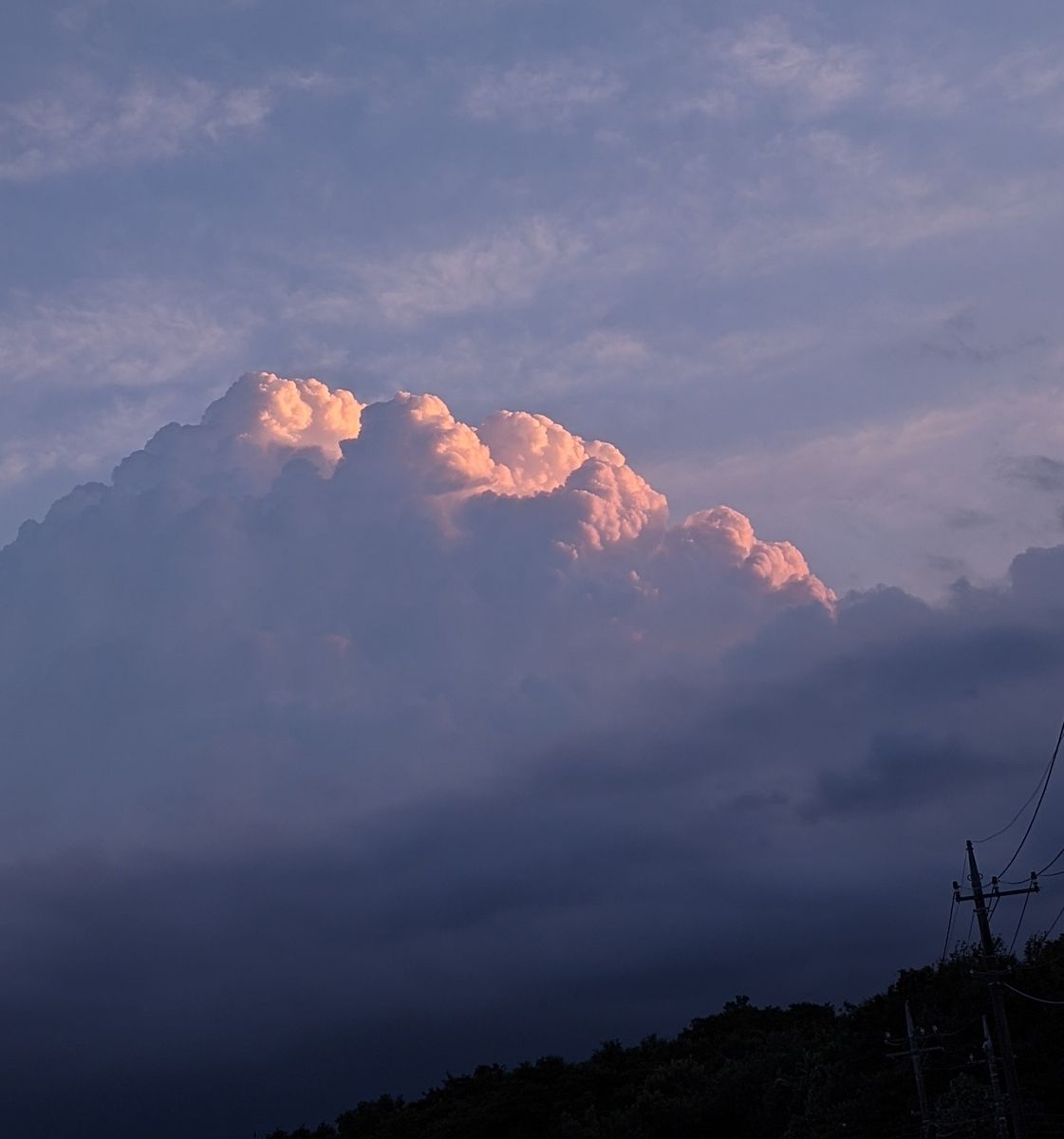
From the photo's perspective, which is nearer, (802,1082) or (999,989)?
(999,989)

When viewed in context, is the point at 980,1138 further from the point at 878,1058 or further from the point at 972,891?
the point at 972,891

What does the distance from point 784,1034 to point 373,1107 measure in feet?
169

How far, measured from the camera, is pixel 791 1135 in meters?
96.8

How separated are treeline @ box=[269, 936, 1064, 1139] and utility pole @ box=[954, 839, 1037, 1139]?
1890cm

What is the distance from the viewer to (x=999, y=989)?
196 ft

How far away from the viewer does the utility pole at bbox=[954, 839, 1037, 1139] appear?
56.2 m

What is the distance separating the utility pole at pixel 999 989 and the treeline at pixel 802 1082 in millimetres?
18897

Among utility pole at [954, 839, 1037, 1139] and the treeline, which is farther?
the treeline

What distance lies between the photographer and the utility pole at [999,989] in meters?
56.2

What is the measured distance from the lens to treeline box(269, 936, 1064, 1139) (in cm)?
9319

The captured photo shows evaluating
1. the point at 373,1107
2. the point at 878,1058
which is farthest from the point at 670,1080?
the point at 373,1107

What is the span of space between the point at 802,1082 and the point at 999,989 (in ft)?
147

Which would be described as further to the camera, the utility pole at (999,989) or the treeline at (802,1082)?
the treeline at (802,1082)

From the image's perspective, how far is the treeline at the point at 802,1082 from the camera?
93.2 meters
